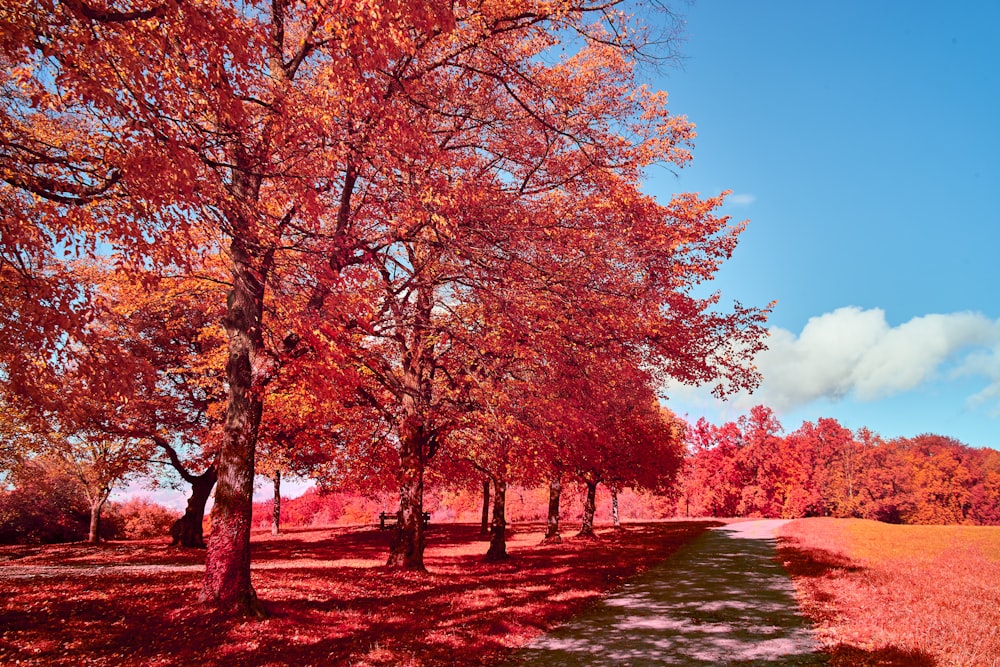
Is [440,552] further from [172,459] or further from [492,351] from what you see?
[492,351]

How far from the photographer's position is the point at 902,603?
11.2 m

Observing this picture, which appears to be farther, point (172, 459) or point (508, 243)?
point (172, 459)

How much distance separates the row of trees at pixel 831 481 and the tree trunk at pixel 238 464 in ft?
224

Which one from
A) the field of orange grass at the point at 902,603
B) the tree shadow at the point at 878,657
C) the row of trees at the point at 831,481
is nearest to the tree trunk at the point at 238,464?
the tree shadow at the point at 878,657

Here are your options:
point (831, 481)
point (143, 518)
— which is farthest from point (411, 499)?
point (831, 481)

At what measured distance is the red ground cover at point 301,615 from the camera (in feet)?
24.8

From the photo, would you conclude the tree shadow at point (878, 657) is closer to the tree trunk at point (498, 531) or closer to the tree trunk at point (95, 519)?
the tree trunk at point (498, 531)

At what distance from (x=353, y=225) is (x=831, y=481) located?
88.0m

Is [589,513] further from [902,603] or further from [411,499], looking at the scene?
[902,603]

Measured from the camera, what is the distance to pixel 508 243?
9.12m

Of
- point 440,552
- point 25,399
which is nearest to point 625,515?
point 440,552

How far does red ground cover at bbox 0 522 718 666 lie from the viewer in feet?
24.8

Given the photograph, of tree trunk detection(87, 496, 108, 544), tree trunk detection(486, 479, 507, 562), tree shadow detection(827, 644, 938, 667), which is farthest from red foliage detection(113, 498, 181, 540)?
tree shadow detection(827, 644, 938, 667)

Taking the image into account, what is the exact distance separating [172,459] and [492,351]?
1752 centimetres
